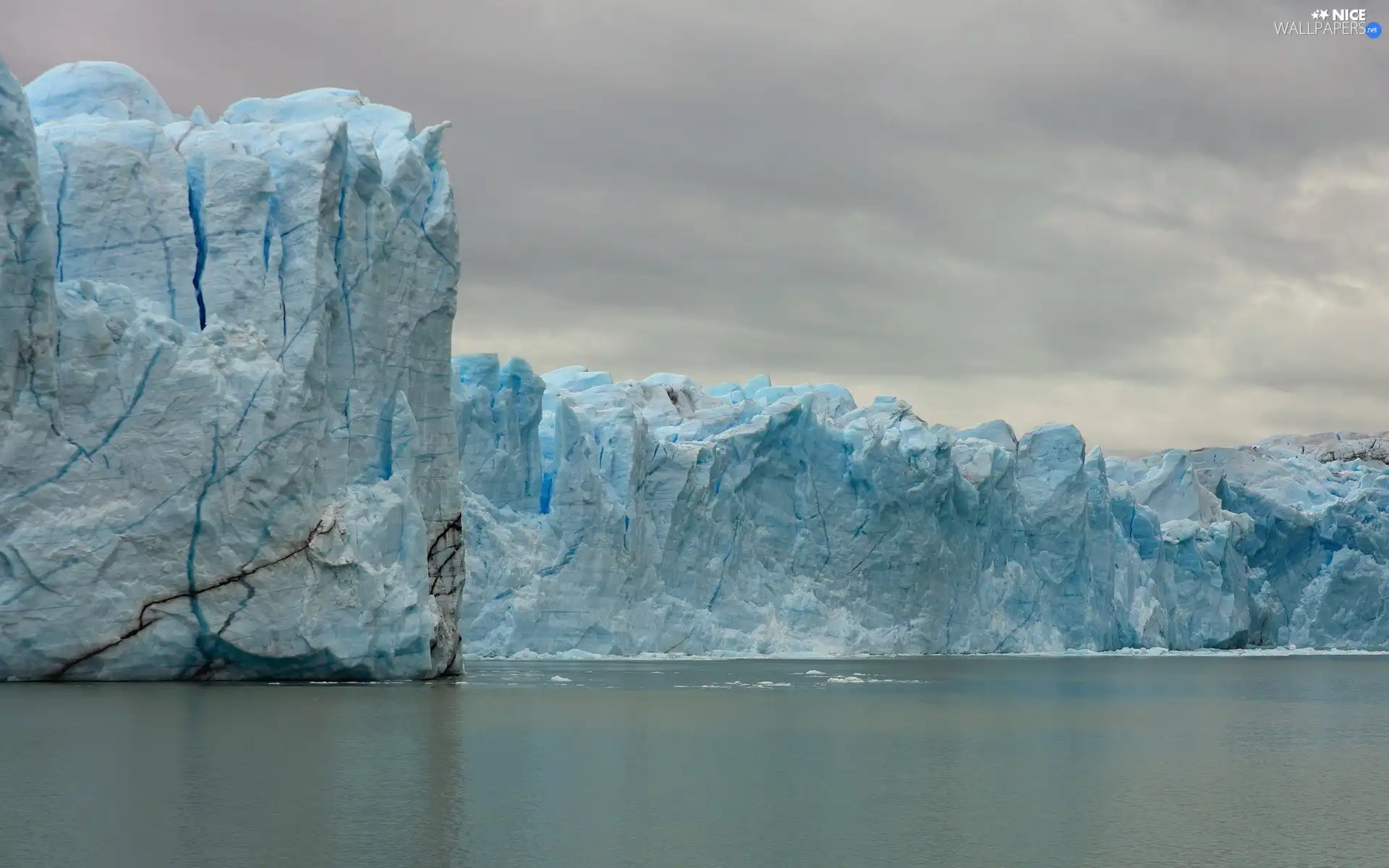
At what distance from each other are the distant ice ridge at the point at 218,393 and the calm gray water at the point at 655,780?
3.22 feet

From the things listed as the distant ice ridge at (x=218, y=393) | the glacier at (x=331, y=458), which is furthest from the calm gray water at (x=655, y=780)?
the glacier at (x=331, y=458)

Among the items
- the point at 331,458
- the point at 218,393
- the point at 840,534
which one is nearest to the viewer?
the point at 218,393

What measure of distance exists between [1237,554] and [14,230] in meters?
42.0

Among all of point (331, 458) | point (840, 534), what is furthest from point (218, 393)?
point (840, 534)

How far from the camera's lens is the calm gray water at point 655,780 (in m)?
9.98

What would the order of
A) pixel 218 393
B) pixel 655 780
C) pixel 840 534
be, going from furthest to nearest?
pixel 840 534 < pixel 218 393 < pixel 655 780

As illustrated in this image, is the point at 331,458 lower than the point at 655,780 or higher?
higher

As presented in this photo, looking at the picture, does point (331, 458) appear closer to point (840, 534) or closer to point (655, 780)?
point (655, 780)

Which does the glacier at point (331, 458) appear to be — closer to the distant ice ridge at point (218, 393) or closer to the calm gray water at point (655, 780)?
the distant ice ridge at point (218, 393)

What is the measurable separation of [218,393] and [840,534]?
21210 millimetres

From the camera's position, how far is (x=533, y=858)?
9.53 m

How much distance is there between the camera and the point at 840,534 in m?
38.9

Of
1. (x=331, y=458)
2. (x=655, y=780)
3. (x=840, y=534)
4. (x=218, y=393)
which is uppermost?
(x=218, y=393)

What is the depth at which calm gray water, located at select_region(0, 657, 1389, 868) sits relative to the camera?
32.8ft
